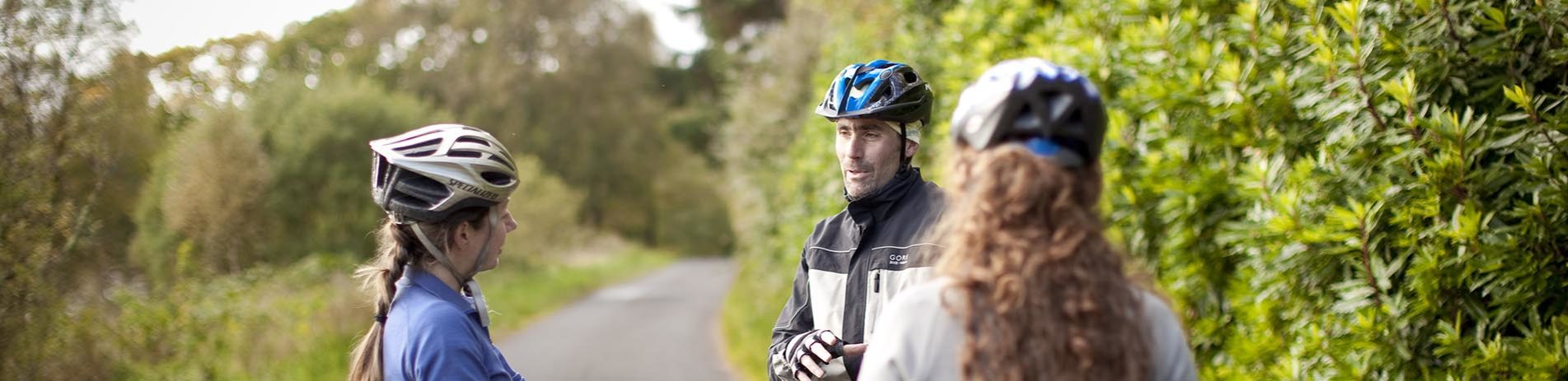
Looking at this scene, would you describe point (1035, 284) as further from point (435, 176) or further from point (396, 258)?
point (396, 258)

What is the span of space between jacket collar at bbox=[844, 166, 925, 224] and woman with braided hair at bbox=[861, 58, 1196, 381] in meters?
1.34

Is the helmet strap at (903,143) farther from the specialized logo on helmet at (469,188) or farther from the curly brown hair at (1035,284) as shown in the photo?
the curly brown hair at (1035,284)

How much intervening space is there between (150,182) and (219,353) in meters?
1.71

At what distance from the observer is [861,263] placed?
3.14 metres

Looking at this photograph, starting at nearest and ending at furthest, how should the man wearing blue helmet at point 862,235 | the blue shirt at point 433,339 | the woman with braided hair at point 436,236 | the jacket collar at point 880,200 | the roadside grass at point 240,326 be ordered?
the blue shirt at point 433,339 < the woman with braided hair at point 436,236 < the man wearing blue helmet at point 862,235 < the jacket collar at point 880,200 < the roadside grass at point 240,326

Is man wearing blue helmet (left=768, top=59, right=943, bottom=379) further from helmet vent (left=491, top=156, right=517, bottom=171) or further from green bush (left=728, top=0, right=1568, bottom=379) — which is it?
green bush (left=728, top=0, right=1568, bottom=379)

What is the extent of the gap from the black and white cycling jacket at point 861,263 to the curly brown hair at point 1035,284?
1.18 m

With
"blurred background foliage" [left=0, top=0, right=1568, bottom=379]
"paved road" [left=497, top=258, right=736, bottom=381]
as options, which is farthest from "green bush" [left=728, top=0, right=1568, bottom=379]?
"paved road" [left=497, top=258, right=736, bottom=381]

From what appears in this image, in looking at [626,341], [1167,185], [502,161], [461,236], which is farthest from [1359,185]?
[626,341]

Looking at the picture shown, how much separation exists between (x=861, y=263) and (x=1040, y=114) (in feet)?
4.69

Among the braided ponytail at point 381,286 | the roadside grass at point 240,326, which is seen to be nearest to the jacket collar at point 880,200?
the braided ponytail at point 381,286

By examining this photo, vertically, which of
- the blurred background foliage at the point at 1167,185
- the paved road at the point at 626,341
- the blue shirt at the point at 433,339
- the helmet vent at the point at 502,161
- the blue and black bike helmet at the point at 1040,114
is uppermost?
the blue and black bike helmet at the point at 1040,114

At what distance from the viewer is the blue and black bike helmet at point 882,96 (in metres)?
3.25

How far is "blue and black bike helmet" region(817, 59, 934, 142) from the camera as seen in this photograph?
10.7 ft
